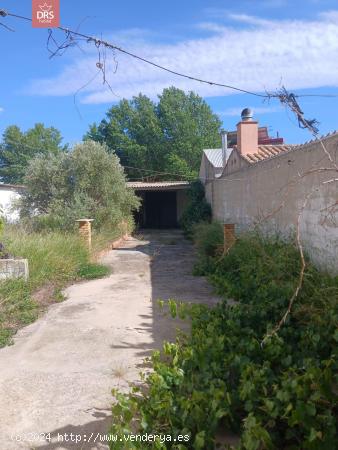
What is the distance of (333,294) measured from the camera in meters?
3.78

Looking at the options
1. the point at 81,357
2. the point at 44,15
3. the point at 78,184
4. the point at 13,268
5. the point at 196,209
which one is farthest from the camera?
the point at 196,209

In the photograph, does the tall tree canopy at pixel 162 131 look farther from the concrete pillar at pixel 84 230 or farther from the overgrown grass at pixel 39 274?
the overgrown grass at pixel 39 274

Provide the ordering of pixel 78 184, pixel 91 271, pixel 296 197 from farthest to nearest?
pixel 78 184 < pixel 91 271 < pixel 296 197

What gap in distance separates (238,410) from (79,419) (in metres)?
1.23

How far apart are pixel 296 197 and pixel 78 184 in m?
9.53

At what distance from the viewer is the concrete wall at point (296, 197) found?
4.99 m

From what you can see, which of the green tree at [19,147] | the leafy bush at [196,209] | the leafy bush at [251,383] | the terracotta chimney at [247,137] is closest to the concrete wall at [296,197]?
the leafy bush at [251,383]

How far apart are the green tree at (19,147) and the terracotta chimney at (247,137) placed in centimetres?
3201

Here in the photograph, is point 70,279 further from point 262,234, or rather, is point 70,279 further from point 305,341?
point 305,341

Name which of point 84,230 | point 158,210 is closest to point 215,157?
point 158,210

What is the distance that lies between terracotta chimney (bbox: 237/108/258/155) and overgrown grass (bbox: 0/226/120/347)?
577 centimetres

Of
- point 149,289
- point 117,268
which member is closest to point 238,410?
point 149,289

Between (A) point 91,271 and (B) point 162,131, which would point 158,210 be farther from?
(A) point 91,271

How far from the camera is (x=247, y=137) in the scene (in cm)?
1251
